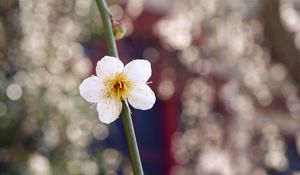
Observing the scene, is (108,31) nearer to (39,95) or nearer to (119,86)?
(119,86)

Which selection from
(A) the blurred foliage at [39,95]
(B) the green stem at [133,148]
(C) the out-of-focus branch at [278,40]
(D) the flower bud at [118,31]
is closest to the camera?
(B) the green stem at [133,148]

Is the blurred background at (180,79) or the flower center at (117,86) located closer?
the flower center at (117,86)

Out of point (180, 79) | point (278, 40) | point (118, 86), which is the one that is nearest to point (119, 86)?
point (118, 86)

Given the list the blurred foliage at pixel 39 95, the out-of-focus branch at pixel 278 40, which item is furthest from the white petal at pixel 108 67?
the out-of-focus branch at pixel 278 40

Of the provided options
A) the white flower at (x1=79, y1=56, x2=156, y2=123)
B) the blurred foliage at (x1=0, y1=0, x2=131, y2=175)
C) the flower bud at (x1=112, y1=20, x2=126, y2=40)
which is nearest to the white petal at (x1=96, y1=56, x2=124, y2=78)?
the white flower at (x1=79, y1=56, x2=156, y2=123)

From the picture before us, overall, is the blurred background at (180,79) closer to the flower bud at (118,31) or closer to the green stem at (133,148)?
the flower bud at (118,31)

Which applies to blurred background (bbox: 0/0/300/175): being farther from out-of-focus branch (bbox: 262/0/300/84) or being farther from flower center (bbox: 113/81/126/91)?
flower center (bbox: 113/81/126/91)
